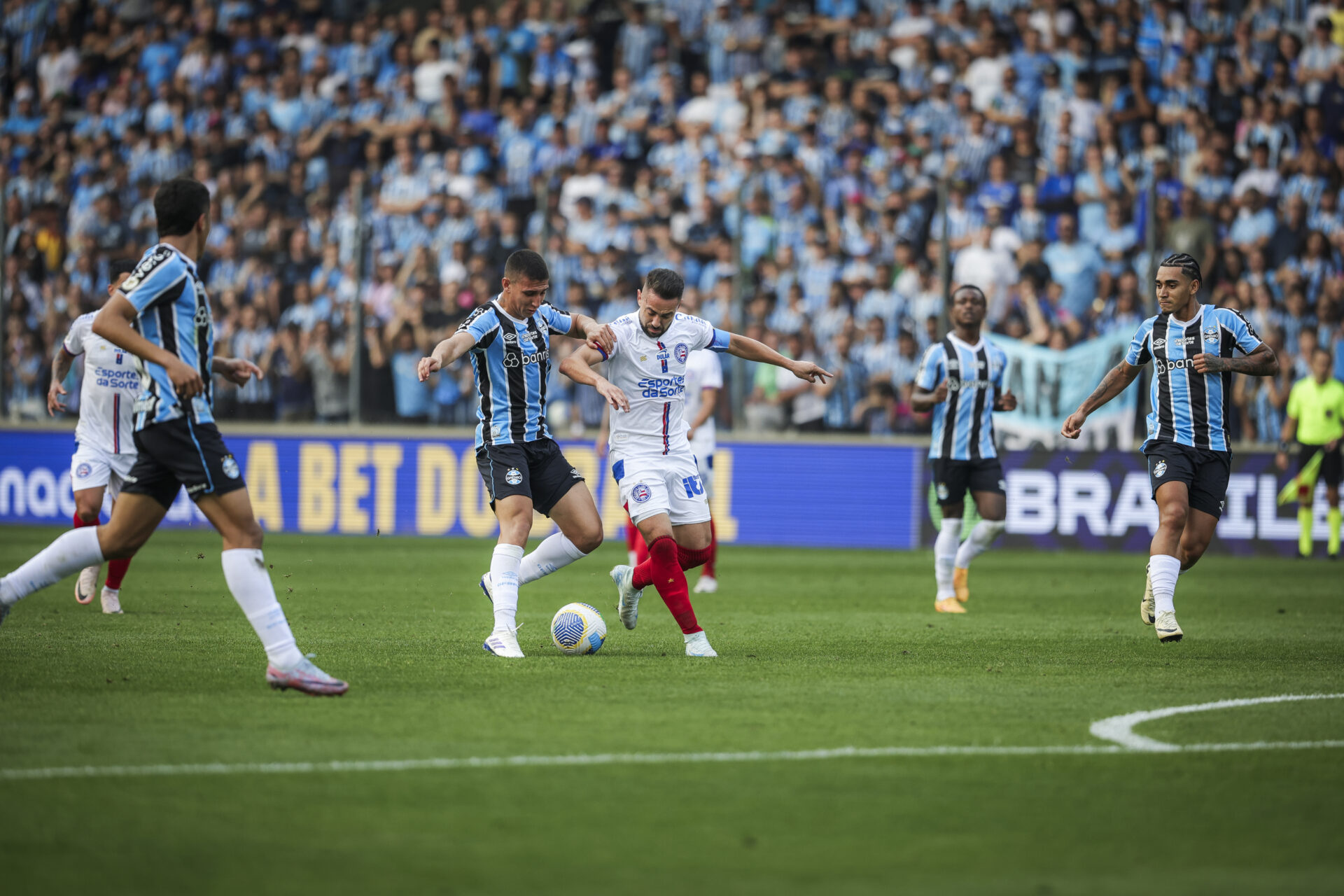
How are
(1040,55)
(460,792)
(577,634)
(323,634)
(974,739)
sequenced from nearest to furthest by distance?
(460,792) → (974,739) → (577,634) → (323,634) → (1040,55)

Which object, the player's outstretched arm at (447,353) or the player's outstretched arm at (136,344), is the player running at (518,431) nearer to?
the player's outstretched arm at (447,353)

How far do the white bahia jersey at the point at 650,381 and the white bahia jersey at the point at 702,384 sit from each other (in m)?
4.87

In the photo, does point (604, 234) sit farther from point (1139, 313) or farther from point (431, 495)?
point (1139, 313)

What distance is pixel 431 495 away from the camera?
2059 centimetres

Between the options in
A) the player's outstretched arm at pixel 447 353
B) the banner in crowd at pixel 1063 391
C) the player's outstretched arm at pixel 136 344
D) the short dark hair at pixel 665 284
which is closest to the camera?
the player's outstretched arm at pixel 136 344

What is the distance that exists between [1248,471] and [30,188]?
16740 mm

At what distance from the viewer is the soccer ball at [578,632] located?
354 inches

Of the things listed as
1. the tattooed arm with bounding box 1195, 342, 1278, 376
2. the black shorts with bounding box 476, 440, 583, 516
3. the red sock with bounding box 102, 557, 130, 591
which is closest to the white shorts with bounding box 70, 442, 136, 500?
the red sock with bounding box 102, 557, 130, 591

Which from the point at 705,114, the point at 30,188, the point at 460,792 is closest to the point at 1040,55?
the point at 705,114

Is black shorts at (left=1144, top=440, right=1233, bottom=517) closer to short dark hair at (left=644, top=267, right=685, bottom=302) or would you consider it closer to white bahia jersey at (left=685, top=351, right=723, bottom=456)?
short dark hair at (left=644, top=267, right=685, bottom=302)

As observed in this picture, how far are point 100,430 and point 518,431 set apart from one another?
414 centimetres

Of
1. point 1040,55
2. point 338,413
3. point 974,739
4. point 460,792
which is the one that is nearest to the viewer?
point 460,792

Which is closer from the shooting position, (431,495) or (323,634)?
(323,634)

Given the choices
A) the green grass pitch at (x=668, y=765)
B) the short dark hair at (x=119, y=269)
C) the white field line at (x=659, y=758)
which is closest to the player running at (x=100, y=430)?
the short dark hair at (x=119, y=269)
